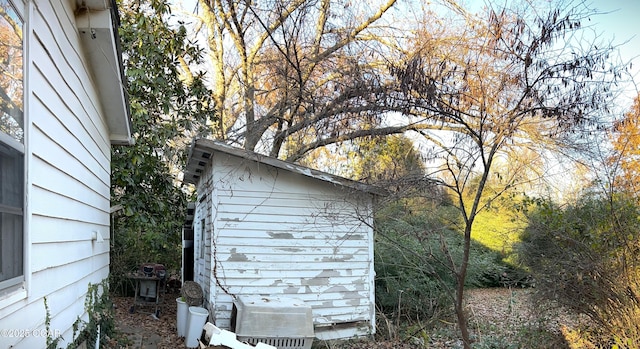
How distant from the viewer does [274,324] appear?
22.8 ft

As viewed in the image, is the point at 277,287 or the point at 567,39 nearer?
the point at 567,39

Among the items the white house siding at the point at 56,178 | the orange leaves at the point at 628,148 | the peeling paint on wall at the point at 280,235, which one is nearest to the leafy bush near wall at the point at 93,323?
the white house siding at the point at 56,178

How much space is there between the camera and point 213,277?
7.91m

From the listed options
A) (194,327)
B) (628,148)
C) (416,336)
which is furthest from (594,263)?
(194,327)

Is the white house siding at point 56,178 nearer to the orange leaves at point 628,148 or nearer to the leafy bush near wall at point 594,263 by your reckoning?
the leafy bush near wall at point 594,263

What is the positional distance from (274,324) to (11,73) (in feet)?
17.6

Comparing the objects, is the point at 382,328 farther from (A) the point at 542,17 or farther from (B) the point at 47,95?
(B) the point at 47,95

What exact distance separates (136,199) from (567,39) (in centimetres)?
882

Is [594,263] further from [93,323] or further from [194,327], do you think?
[93,323]

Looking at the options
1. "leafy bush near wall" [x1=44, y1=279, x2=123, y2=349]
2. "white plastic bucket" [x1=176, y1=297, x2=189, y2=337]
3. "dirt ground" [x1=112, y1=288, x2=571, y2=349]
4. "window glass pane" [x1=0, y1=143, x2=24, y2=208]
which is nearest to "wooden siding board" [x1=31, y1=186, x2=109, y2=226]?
"window glass pane" [x1=0, y1=143, x2=24, y2=208]

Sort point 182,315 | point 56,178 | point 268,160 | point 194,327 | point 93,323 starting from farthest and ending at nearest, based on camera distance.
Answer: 1. point 182,315
2. point 268,160
3. point 194,327
4. point 93,323
5. point 56,178

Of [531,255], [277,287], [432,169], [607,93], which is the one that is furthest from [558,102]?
[277,287]

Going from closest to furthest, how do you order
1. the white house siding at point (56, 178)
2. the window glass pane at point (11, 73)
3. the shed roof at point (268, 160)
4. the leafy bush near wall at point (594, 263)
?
the window glass pane at point (11, 73), the white house siding at point (56, 178), the leafy bush near wall at point (594, 263), the shed roof at point (268, 160)

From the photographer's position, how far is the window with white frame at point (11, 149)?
2.37 meters
